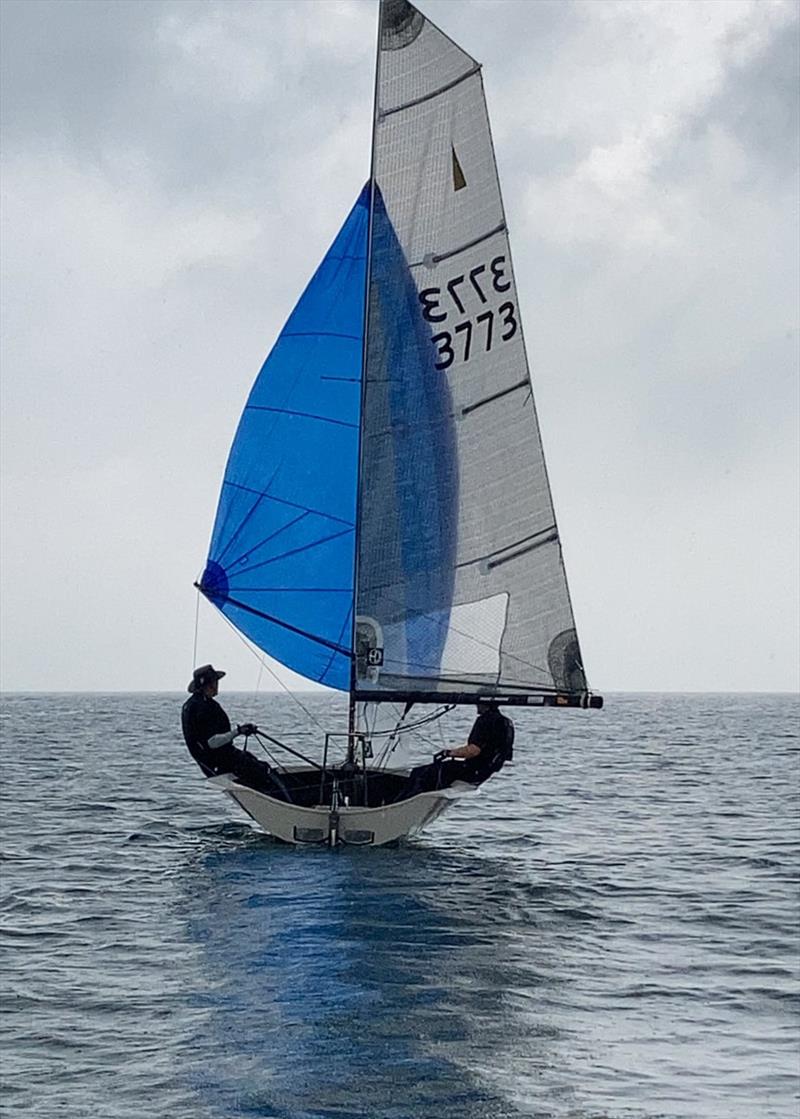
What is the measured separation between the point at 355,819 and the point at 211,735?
2.47 metres

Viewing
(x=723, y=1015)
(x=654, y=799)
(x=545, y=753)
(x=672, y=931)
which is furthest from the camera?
(x=545, y=753)

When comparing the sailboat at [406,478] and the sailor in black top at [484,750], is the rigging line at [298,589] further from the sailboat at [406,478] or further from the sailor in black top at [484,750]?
the sailor in black top at [484,750]

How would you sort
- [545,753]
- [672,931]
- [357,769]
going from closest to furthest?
1. [672,931]
2. [357,769]
3. [545,753]

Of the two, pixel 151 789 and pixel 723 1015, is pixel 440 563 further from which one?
pixel 151 789

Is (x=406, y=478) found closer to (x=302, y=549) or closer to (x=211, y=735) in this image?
(x=302, y=549)

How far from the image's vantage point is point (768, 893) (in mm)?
20859

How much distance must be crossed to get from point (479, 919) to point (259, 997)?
4.78 metres

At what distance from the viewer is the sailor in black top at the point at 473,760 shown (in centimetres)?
2341

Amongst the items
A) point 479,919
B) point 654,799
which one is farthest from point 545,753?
point 479,919

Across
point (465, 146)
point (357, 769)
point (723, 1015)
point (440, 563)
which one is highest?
point (465, 146)

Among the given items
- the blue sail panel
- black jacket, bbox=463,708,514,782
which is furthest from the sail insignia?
black jacket, bbox=463,708,514,782

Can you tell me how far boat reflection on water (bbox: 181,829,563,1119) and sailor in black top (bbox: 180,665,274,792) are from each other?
5.10 feet

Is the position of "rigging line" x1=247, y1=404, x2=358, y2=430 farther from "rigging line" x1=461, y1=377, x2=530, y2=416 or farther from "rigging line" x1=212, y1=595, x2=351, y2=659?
"rigging line" x1=212, y1=595, x2=351, y2=659

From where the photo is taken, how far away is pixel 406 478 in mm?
24812
